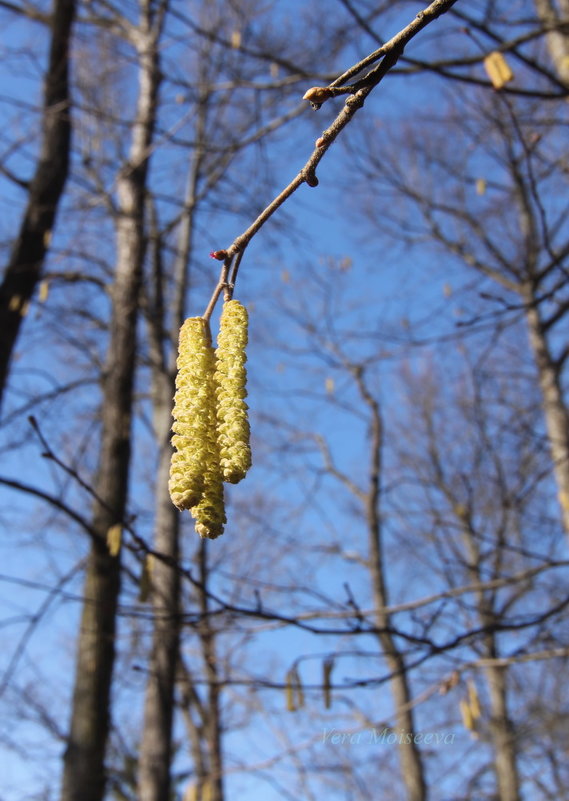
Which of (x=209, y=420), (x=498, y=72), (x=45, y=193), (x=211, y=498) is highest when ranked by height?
(x=45, y=193)

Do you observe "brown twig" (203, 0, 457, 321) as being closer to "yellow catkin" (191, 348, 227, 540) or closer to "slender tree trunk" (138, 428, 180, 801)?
"yellow catkin" (191, 348, 227, 540)

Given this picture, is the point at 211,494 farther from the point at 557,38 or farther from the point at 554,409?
the point at 557,38

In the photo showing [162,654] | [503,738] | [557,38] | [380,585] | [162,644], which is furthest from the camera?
[503,738]

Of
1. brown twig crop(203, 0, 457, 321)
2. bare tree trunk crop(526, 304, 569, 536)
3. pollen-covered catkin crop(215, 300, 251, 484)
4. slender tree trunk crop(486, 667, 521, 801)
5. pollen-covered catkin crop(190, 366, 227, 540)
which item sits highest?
bare tree trunk crop(526, 304, 569, 536)

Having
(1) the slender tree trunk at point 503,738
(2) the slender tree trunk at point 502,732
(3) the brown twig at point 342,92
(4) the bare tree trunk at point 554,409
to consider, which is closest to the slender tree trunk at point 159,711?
(4) the bare tree trunk at point 554,409

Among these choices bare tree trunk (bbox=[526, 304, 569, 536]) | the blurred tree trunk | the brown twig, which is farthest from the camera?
bare tree trunk (bbox=[526, 304, 569, 536])

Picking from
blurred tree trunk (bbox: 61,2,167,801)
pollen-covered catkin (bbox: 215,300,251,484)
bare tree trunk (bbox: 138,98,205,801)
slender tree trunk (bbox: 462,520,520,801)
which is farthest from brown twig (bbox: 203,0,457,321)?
slender tree trunk (bbox: 462,520,520,801)

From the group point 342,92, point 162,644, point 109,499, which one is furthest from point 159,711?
point 342,92
